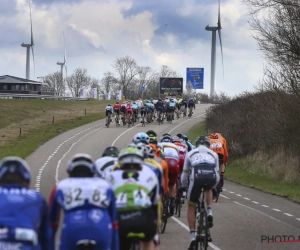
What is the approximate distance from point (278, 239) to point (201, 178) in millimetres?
3049

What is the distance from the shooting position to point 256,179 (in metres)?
30.0

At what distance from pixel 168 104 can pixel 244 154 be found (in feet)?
65.5

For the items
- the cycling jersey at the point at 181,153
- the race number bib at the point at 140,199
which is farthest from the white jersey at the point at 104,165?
the cycling jersey at the point at 181,153

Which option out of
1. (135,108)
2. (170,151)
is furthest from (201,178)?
(135,108)

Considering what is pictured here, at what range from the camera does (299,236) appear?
46.5 feet

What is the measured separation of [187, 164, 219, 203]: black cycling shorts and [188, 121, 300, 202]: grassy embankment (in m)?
11.3

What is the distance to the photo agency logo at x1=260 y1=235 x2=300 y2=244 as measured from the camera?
13.4m

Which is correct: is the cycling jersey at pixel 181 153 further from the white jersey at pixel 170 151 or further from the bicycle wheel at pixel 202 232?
the bicycle wheel at pixel 202 232

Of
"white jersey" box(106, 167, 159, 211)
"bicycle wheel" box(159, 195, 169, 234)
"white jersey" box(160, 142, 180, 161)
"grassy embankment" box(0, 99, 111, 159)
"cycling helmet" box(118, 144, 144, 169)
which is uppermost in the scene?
"cycling helmet" box(118, 144, 144, 169)

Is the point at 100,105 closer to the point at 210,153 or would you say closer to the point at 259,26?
the point at 259,26

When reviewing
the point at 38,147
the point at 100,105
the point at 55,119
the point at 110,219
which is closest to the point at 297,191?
the point at 110,219

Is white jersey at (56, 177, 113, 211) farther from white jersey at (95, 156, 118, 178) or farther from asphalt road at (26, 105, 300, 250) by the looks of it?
asphalt road at (26, 105, 300, 250)

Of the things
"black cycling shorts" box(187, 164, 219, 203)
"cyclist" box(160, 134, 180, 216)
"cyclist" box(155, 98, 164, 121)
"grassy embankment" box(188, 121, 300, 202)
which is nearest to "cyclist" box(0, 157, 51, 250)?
"black cycling shorts" box(187, 164, 219, 203)

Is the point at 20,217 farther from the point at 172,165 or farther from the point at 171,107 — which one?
the point at 171,107
